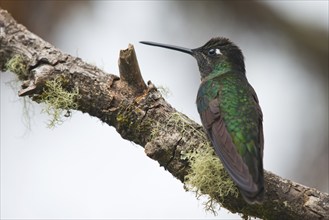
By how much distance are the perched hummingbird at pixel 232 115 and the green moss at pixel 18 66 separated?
113 centimetres

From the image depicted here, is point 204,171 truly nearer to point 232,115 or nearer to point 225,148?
point 225,148

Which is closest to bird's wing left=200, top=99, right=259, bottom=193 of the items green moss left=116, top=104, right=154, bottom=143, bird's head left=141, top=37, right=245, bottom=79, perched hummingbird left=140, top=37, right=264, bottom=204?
perched hummingbird left=140, top=37, right=264, bottom=204

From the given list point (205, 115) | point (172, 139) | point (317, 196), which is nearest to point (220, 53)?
point (205, 115)

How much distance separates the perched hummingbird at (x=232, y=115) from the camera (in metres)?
3.87

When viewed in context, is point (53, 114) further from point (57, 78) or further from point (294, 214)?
point (294, 214)

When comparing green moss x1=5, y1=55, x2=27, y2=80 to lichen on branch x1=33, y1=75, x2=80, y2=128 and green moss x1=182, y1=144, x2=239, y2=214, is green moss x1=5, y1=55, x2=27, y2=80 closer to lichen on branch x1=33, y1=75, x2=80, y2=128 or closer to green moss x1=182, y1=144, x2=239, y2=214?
lichen on branch x1=33, y1=75, x2=80, y2=128

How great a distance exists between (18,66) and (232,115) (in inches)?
→ 54.1

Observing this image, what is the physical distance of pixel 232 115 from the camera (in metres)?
4.45

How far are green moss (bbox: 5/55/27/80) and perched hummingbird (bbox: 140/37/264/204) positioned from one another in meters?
1.13

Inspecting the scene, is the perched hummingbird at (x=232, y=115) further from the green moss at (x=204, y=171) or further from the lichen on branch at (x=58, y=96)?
the lichen on branch at (x=58, y=96)

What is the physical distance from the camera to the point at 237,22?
6.37 metres

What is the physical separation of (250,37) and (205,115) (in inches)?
91.1

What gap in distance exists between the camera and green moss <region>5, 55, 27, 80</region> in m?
4.49

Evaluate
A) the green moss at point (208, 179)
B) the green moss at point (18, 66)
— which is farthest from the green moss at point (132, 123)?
the green moss at point (18, 66)
